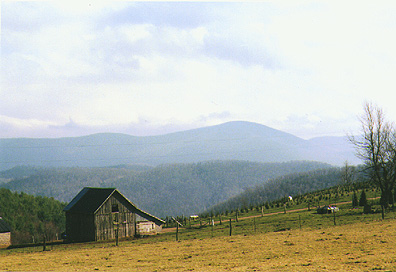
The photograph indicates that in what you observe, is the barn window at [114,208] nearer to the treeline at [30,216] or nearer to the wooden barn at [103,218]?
the wooden barn at [103,218]

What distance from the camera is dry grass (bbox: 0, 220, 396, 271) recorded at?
2330 centimetres

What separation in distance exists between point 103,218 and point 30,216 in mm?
98645

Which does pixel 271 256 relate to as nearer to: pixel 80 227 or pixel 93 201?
pixel 93 201

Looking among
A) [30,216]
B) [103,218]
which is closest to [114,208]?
[103,218]

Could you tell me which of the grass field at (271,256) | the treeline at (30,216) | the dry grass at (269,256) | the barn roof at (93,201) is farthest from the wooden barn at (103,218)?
the treeline at (30,216)

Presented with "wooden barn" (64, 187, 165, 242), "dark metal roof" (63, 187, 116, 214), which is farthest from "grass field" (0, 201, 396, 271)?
"dark metal roof" (63, 187, 116, 214)

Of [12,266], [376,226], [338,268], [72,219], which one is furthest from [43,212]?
[338,268]

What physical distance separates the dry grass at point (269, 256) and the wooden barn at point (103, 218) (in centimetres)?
2773

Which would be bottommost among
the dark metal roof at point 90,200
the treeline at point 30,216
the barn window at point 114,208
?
the treeline at point 30,216

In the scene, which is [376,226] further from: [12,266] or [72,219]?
[72,219]

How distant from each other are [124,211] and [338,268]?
4823 cm

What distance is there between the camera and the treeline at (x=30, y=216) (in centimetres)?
12731

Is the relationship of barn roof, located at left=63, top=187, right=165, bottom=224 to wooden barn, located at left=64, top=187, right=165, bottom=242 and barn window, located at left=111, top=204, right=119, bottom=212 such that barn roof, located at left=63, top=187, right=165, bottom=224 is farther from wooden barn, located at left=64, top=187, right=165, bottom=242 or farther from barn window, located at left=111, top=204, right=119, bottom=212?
barn window, located at left=111, top=204, right=119, bottom=212

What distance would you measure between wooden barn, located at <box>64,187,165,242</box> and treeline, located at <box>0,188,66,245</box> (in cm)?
6474
